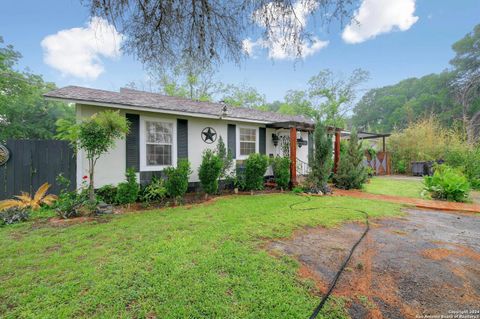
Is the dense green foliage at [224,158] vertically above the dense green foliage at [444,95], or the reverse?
the dense green foliage at [444,95]

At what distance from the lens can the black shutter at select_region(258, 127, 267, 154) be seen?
940 centimetres

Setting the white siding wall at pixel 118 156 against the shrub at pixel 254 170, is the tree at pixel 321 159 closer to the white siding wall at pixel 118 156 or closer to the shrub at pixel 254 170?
the shrub at pixel 254 170

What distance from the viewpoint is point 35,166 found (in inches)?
219

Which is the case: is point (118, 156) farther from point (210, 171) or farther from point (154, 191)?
point (210, 171)

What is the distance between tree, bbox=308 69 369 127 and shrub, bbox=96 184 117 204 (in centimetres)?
2320

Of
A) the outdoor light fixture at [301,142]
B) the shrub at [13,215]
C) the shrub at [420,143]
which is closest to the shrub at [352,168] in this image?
the outdoor light fixture at [301,142]

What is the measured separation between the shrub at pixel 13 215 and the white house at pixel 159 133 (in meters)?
1.25

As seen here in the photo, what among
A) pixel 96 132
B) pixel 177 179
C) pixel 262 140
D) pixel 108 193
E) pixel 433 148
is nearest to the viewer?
pixel 96 132

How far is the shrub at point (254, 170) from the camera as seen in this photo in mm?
7633

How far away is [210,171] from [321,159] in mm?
4155

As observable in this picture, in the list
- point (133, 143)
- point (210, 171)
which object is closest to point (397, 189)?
point (210, 171)

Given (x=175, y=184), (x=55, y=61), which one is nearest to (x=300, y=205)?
(x=175, y=184)

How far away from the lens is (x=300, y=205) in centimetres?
602

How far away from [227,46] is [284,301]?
330 centimetres
